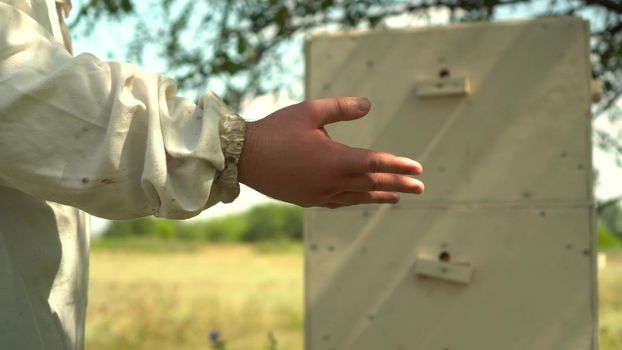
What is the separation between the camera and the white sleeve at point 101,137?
97 centimetres

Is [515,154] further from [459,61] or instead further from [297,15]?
[297,15]

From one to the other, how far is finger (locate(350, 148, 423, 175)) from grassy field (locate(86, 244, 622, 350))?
111 inches

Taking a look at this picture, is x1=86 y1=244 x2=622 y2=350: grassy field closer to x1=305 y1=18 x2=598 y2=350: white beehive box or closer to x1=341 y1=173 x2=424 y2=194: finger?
x1=305 y1=18 x2=598 y2=350: white beehive box

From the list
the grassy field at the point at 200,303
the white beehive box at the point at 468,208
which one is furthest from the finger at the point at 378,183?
the grassy field at the point at 200,303

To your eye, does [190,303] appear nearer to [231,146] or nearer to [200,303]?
[200,303]

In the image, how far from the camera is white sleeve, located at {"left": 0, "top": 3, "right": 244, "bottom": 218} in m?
0.97

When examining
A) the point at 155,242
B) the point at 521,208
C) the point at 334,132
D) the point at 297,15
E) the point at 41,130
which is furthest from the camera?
the point at 155,242

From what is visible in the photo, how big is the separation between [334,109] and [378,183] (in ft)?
0.37

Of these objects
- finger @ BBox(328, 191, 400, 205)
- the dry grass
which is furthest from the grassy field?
finger @ BBox(328, 191, 400, 205)

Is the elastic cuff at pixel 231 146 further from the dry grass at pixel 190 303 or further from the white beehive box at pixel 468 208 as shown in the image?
the dry grass at pixel 190 303

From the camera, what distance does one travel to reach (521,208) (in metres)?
2.42

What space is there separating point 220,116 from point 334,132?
63.4 inches

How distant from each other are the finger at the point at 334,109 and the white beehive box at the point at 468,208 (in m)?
1.46

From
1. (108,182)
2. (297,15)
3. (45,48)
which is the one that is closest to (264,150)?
(108,182)
